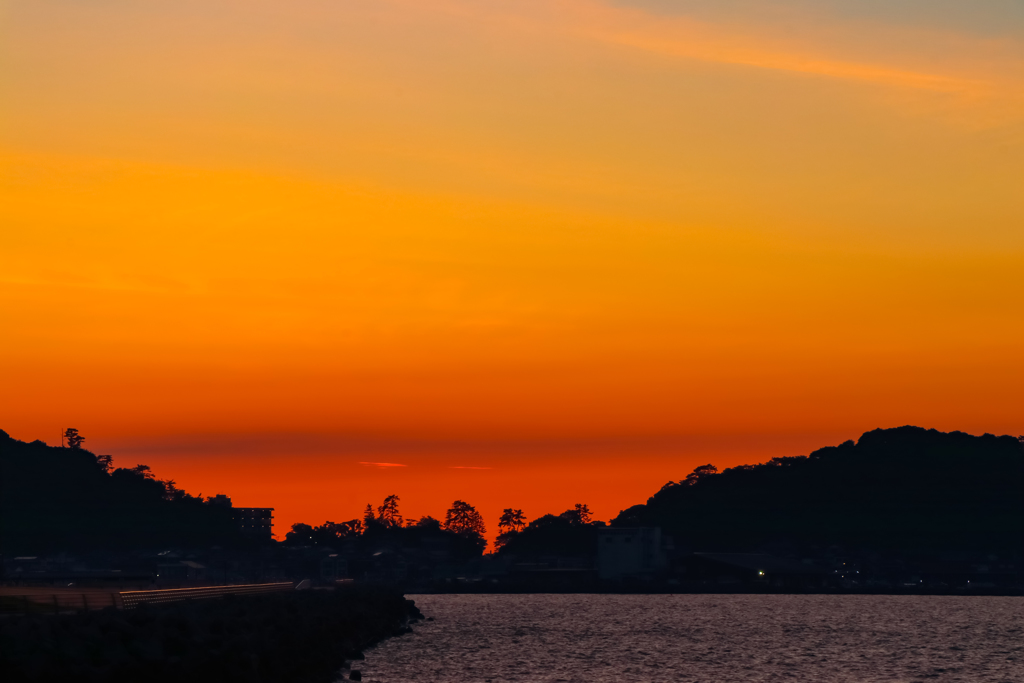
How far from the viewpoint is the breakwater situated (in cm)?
4138

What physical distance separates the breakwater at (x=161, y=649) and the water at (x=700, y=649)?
572 centimetres

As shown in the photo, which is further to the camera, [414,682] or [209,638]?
[414,682]

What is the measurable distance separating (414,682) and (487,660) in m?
16.4

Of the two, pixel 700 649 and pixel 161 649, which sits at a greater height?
pixel 161 649

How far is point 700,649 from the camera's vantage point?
95.0 m

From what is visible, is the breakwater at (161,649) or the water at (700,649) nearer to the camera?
the breakwater at (161,649)

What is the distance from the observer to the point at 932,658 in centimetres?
8769

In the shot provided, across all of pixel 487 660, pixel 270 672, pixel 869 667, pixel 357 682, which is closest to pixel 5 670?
pixel 270 672

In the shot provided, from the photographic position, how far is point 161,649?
46.3 m

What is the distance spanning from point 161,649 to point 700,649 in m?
56.8

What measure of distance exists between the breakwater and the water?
5715mm

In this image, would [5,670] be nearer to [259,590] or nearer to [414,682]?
[414,682]

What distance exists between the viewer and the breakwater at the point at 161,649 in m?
41.4

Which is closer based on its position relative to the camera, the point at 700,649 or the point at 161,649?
the point at 161,649
